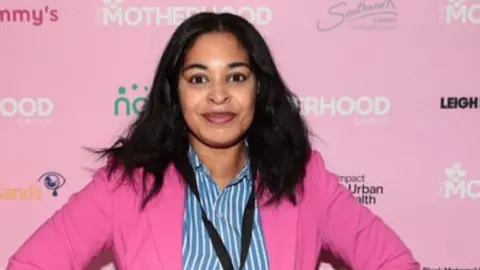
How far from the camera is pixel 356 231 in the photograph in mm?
1765

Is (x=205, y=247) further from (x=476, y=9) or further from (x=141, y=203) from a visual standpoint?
(x=476, y=9)

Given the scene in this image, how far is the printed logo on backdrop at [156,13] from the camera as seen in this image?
2.05 metres

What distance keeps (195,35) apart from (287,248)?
0.57m

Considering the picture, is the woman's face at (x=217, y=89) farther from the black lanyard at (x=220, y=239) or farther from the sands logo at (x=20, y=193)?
the sands logo at (x=20, y=193)

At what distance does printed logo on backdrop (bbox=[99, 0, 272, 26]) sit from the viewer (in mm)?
2051

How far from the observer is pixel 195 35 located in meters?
1.66

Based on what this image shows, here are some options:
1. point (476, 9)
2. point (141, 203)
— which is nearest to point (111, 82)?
Answer: point (141, 203)

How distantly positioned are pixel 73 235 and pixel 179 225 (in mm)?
260

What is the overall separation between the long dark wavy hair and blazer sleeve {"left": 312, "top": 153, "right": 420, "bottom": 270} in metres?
0.09

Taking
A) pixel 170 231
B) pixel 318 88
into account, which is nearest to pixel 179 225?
pixel 170 231

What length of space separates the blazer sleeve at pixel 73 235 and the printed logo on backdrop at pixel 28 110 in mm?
489

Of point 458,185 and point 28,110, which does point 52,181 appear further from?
point 458,185

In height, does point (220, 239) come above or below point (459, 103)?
below

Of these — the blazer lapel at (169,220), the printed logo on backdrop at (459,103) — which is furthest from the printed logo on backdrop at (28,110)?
the printed logo on backdrop at (459,103)
